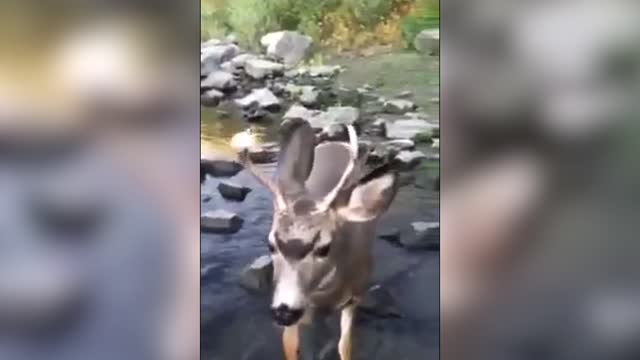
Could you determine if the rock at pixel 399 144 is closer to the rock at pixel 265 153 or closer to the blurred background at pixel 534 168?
the blurred background at pixel 534 168

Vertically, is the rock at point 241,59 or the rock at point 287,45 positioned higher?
Answer: the rock at point 287,45

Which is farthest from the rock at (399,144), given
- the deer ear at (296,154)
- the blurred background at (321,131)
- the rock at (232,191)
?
the rock at (232,191)

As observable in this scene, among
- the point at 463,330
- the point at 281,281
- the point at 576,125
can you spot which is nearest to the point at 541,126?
the point at 576,125

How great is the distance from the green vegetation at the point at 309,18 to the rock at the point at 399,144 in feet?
0.47

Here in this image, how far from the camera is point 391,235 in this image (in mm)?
1163

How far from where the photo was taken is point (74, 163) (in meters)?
1.16

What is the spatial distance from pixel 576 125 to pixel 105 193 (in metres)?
0.68

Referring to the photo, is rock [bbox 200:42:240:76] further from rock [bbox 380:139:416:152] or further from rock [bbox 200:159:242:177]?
rock [bbox 380:139:416:152]

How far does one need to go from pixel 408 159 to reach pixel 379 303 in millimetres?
211

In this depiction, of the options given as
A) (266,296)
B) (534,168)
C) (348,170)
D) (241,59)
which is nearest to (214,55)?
(241,59)

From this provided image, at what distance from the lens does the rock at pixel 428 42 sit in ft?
3.80

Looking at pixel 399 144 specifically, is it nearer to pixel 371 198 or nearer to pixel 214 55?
pixel 371 198

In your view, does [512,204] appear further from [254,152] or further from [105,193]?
[105,193]

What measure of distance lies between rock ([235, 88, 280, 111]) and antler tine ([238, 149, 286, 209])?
0.22 feet
